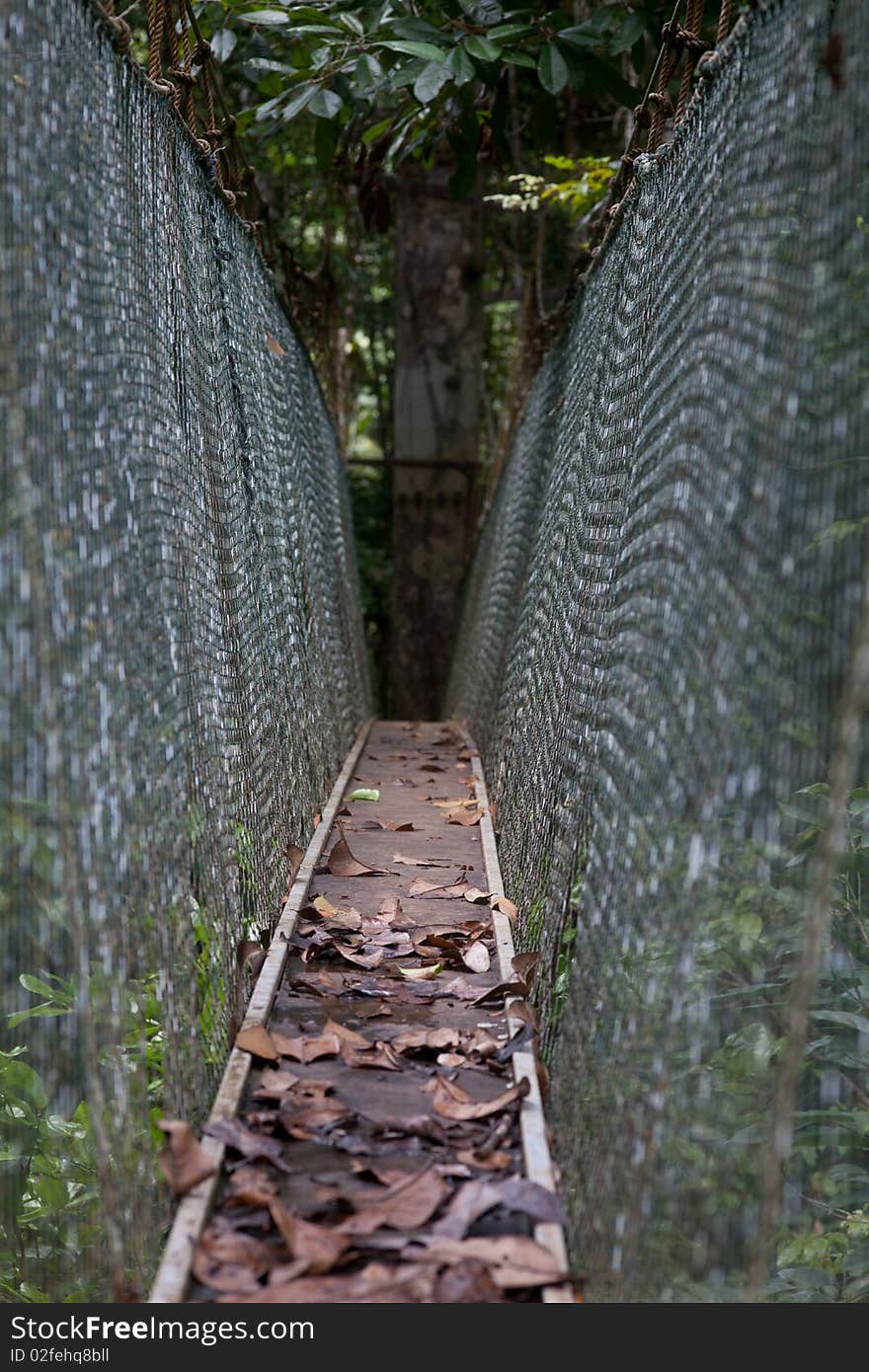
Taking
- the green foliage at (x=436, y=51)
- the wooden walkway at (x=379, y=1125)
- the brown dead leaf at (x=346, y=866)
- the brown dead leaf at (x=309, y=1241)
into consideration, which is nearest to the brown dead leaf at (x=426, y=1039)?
the wooden walkway at (x=379, y=1125)

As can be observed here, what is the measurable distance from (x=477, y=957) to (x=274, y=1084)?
645 mm

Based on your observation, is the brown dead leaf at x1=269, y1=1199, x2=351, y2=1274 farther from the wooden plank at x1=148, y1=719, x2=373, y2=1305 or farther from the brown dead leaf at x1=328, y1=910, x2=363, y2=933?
the brown dead leaf at x1=328, y1=910, x2=363, y2=933

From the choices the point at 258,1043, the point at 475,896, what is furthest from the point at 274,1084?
the point at 475,896

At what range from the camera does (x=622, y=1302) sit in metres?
1.21

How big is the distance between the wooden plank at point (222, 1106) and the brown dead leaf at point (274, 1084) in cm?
3

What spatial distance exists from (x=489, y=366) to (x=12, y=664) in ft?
31.2

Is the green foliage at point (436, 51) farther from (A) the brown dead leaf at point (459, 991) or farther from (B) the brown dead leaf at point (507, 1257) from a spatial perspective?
(B) the brown dead leaf at point (507, 1257)

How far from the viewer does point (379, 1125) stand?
64.2 inches

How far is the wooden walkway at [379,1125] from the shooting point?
4.22ft

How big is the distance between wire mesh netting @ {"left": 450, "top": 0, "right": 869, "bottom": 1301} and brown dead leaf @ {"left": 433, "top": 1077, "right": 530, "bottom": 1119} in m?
0.07

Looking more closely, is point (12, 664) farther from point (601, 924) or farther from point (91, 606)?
point (601, 924)

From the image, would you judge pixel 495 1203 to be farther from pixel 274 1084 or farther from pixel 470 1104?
pixel 274 1084

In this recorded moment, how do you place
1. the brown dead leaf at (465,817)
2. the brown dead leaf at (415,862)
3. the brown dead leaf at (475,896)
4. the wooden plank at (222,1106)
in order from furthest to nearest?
the brown dead leaf at (465,817) → the brown dead leaf at (415,862) → the brown dead leaf at (475,896) → the wooden plank at (222,1106)
